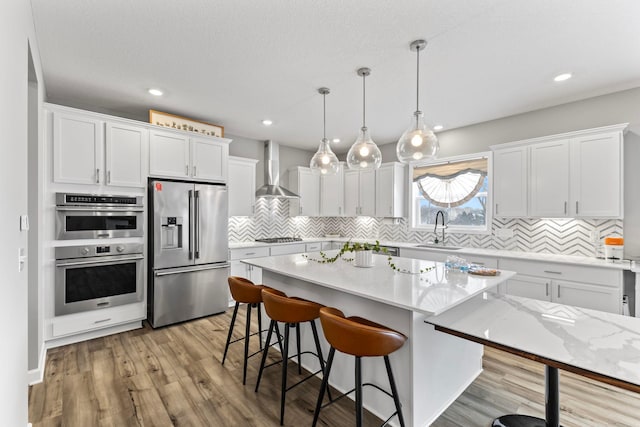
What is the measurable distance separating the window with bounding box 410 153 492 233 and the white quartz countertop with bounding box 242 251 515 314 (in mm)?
2112

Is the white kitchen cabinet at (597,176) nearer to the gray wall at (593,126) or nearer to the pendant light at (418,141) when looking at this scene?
the gray wall at (593,126)

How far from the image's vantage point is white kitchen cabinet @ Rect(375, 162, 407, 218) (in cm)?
512

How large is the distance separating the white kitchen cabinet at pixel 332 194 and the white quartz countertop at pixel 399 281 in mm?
2980

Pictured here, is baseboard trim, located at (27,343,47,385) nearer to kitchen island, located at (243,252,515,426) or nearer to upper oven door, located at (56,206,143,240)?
upper oven door, located at (56,206,143,240)

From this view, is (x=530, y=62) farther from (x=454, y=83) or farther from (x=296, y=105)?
(x=296, y=105)

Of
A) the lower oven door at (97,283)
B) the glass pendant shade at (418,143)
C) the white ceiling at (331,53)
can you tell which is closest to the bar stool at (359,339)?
the glass pendant shade at (418,143)

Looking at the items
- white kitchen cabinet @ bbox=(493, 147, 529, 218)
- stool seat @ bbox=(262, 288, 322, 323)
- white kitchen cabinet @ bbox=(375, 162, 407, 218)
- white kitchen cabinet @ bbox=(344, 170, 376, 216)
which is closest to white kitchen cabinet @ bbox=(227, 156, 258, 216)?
white kitchen cabinet @ bbox=(344, 170, 376, 216)

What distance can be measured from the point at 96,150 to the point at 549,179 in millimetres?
5283

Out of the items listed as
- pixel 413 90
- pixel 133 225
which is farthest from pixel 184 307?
pixel 413 90

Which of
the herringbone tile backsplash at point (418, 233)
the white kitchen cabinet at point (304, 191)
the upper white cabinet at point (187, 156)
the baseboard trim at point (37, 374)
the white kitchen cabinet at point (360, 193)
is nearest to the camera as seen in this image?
the baseboard trim at point (37, 374)

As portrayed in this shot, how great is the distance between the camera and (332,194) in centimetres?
595

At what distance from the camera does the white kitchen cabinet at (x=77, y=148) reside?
9.82 feet

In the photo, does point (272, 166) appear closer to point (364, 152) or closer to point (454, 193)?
point (364, 152)

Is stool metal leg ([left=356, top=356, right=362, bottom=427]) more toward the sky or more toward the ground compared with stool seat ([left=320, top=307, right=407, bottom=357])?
more toward the ground
